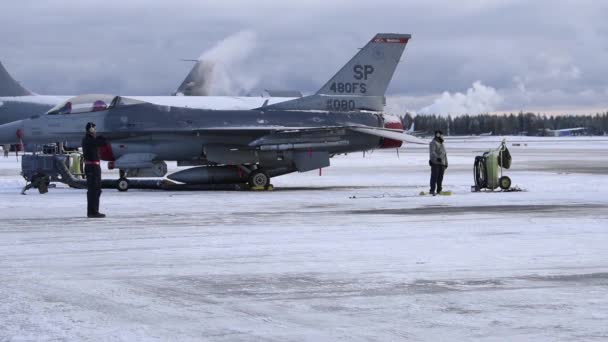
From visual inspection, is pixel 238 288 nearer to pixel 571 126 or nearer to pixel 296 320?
pixel 296 320

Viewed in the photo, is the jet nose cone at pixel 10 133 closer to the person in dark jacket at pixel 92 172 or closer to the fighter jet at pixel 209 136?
the fighter jet at pixel 209 136

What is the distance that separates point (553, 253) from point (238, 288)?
384 centimetres

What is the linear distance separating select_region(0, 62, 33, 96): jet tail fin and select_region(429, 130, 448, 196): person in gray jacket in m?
34.6

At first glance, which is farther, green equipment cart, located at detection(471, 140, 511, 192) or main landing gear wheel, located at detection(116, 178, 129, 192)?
main landing gear wheel, located at detection(116, 178, 129, 192)

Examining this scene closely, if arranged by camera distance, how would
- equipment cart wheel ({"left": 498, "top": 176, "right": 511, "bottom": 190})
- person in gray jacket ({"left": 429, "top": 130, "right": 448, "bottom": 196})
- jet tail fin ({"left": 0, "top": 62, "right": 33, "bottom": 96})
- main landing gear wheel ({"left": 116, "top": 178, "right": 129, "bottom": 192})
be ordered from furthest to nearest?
jet tail fin ({"left": 0, "top": 62, "right": 33, "bottom": 96}) < main landing gear wheel ({"left": 116, "top": 178, "right": 129, "bottom": 192}) < equipment cart wheel ({"left": 498, "top": 176, "right": 511, "bottom": 190}) < person in gray jacket ({"left": 429, "top": 130, "right": 448, "bottom": 196})

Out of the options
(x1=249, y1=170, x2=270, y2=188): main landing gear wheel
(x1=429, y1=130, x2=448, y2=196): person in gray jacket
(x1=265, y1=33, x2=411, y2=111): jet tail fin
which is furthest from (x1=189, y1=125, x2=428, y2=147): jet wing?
(x1=265, y1=33, x2=411, y2=111): jet tail fin

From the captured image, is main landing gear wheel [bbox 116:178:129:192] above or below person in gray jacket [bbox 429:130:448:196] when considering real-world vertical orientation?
below

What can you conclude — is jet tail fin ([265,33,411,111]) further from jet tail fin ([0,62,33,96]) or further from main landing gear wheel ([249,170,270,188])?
jet tail fin ([0,62,33,96])

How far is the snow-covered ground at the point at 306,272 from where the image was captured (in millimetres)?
6309

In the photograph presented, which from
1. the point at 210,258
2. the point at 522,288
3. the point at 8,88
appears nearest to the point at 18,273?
the point at 210,258

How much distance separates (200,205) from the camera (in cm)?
1703

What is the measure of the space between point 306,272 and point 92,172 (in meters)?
7.58

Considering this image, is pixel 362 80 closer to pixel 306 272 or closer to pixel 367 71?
pixel 367 71

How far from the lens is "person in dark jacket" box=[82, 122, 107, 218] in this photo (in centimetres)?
1469
